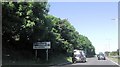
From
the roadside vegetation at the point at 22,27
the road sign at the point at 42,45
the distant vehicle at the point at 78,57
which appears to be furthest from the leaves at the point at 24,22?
the distant vehicle at the point at 78,57

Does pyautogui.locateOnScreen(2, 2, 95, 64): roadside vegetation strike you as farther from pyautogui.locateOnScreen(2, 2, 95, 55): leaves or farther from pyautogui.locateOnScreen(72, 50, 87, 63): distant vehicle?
pyautogui.locateOnScreen(72, 50, 87, 63): distant vehicle

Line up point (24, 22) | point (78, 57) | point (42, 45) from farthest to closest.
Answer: point (78, 57) < point (42, 45) < point (24, 22)

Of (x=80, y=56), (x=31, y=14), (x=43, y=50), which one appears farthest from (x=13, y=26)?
(x=80, y=56)

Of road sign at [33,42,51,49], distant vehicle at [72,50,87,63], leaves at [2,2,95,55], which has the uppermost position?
leaves at [2,2,95,55]

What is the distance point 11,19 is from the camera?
125ft

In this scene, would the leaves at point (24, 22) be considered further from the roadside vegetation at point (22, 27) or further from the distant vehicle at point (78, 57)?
the distant vehicle at point (78, 57)

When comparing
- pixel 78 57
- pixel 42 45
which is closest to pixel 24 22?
pixel 42 45

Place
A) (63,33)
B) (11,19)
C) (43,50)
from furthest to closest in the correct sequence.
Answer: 1. (63,33)
2. (43,50)
3. (11,19)

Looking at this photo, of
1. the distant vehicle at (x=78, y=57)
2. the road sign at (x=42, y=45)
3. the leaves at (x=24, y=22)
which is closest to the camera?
the leaves at (x=24, y=22)

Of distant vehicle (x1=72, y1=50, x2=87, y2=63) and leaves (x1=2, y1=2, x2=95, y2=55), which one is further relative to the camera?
distant vehicle (x1=72, y1=50, x2=87, y2=63)

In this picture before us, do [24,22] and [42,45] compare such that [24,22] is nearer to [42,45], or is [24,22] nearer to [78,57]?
[42,45]

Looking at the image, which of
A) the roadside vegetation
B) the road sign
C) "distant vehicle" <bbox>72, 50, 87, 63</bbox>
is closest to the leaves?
the roadside vegetation

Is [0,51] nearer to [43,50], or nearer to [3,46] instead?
[3,46]

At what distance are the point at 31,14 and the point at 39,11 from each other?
2.33 meters
